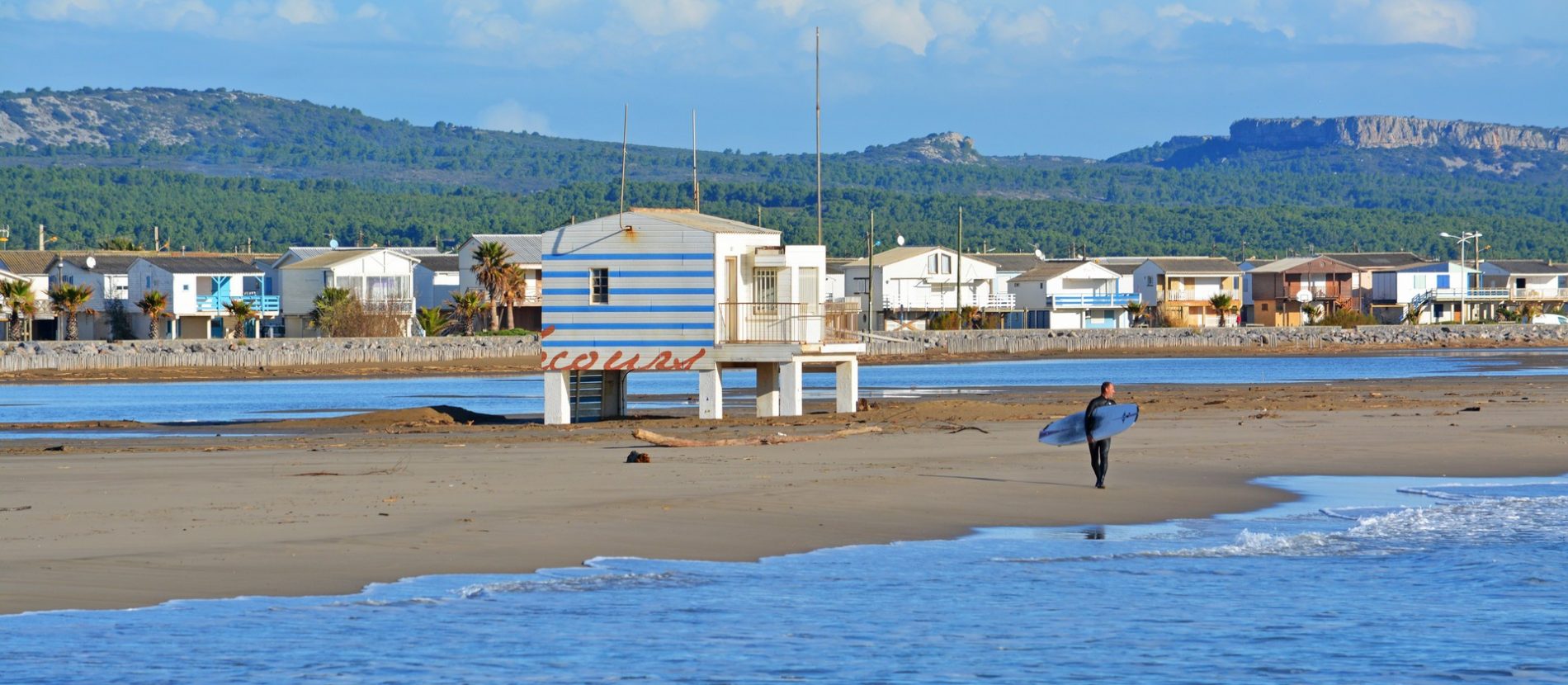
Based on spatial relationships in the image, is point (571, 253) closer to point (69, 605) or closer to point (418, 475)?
point (418, 475)

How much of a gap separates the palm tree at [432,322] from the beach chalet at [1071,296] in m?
43.5

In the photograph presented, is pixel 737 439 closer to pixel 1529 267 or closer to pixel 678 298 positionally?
pixel 678 298

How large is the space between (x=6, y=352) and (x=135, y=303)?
28.7 metres

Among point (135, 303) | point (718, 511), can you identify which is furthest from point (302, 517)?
point (135, 303)

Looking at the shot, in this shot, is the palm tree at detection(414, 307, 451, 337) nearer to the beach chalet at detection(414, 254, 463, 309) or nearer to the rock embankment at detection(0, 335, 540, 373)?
the beach chalet at detection(414, 254, 463, 309)

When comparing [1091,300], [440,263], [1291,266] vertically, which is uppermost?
[1291,266]

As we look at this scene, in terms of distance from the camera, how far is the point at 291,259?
10888 cm

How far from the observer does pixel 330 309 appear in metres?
95.3

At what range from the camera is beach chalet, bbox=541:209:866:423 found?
104 feet

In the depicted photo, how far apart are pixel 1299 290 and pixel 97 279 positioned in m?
81.3

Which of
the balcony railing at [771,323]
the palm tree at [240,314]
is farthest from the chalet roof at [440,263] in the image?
the balcony railing at [771,323]

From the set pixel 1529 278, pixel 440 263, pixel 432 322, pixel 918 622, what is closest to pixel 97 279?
pixel 440 263

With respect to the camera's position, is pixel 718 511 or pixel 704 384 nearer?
pixel 718 511

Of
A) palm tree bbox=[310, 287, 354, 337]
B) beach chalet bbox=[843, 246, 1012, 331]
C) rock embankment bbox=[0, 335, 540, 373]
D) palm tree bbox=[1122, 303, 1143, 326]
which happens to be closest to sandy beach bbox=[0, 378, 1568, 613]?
rock embankment bbox=[0, 335, 540, 373]
